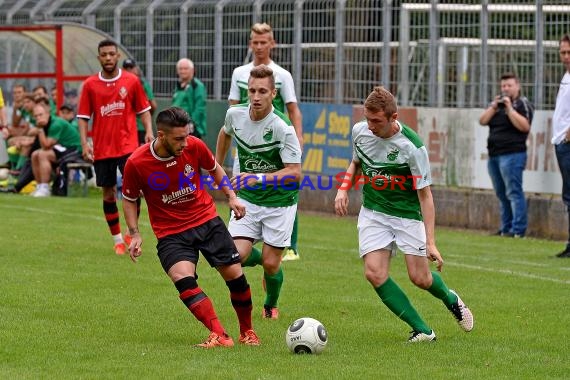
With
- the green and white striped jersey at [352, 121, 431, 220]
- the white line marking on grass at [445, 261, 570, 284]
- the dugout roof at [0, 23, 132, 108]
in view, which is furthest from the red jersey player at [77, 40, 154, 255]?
the dugout roof at [0, 23, 132, 108]

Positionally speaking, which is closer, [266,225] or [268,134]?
[268,134]

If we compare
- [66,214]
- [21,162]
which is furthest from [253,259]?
[21,162]

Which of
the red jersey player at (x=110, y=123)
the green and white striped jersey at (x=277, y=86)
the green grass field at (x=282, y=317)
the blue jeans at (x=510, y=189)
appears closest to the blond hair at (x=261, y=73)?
the green grass field at (x=282, y=317)

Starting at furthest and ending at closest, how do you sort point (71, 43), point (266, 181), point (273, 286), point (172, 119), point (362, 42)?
point (71, 43) → point (362, 42) → point (273, 286) → point (266, 181) → point (172, 119)

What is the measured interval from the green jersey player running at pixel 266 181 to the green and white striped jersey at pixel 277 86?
2108mm

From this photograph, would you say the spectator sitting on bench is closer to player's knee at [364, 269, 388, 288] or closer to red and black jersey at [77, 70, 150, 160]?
red and black jersey at [77, 70, 150, 160]

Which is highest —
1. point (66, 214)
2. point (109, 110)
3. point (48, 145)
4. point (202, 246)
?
point (109, 110)

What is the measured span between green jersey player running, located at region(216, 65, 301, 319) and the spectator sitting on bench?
1226 centimetres

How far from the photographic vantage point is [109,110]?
44.5ft

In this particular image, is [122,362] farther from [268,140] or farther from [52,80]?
[52,80]

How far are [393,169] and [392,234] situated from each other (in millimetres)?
462

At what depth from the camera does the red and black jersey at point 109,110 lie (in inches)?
533

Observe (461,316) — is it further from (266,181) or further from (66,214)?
(66,214)

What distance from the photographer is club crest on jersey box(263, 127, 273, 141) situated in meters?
9.81
